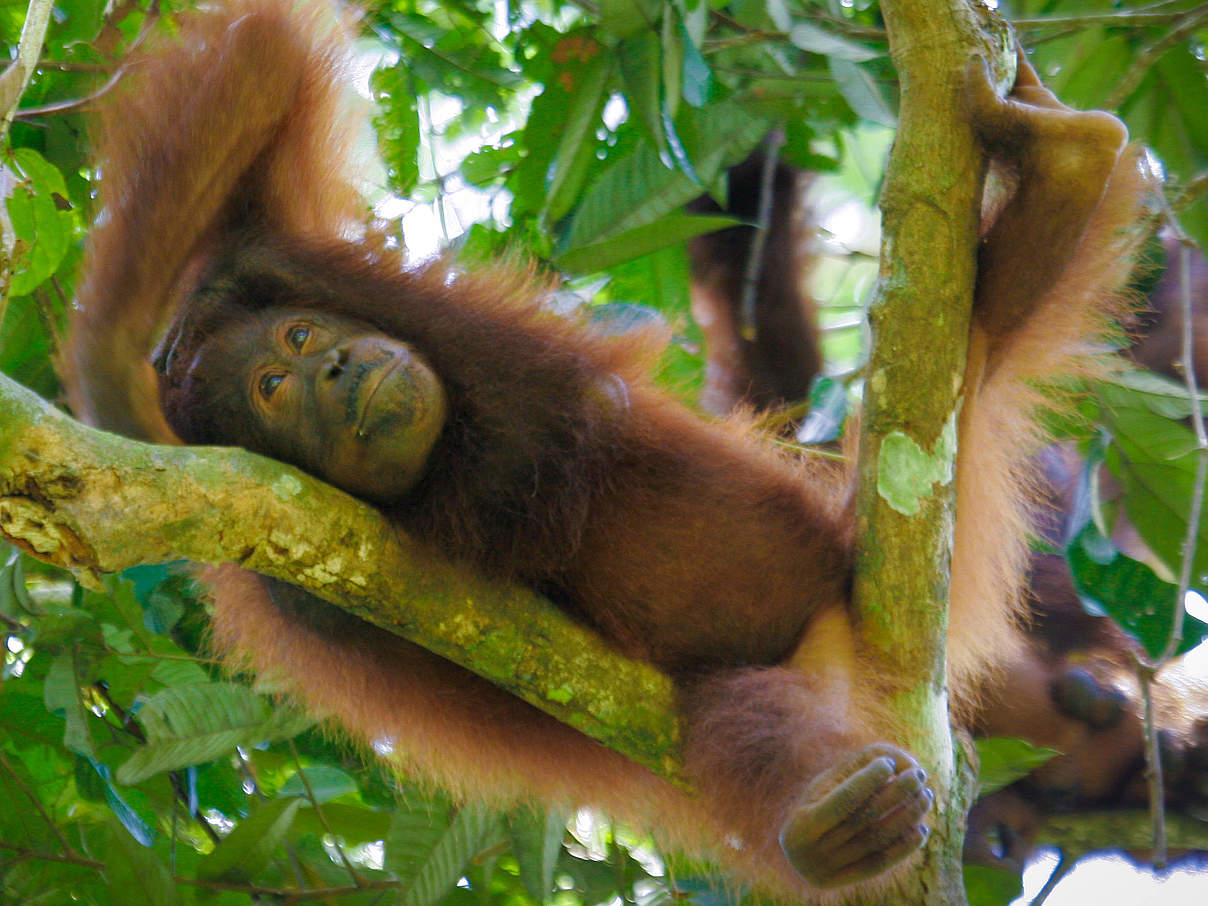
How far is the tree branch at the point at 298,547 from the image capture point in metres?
1.54

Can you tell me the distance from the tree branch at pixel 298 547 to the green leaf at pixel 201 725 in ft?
3.00

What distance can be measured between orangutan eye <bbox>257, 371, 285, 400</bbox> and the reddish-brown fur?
15 centimetres

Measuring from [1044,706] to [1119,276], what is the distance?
1604 mm

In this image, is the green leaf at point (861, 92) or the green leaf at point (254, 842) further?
the green leaf at point (254, 842)

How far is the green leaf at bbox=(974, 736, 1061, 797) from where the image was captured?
271 cm

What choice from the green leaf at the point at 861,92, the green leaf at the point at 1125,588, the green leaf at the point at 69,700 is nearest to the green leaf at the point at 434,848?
the green leaf at the point at 69,700

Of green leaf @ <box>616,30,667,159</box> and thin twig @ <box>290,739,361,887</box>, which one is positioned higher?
green leaf @ <box>616,30,667,159</box>

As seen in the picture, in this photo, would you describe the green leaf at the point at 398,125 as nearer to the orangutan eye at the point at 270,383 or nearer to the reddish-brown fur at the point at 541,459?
the reddish-brown fur at the point at 541,459

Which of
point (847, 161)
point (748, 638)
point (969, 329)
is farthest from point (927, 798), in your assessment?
point (847, 161)

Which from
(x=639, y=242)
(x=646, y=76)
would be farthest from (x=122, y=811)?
(x=646, y=76)

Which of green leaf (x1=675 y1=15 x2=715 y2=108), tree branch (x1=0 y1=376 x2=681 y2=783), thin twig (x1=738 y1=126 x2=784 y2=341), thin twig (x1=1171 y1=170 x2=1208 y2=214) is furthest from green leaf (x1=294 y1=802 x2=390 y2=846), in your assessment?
thin twig (x1=1171 y1=170 x2=1208 y2=214)

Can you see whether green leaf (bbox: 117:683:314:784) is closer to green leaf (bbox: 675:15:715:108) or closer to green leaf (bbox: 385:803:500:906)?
green leaf (bbox: 385:803:500:906)

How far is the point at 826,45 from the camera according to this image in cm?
232

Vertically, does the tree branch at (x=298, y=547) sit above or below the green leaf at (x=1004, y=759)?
above
